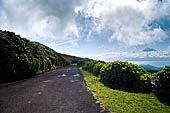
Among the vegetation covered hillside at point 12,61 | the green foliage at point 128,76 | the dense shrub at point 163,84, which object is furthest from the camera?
the vegetation covered hillside at point 12,61

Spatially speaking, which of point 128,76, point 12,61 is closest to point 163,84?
point 128,76

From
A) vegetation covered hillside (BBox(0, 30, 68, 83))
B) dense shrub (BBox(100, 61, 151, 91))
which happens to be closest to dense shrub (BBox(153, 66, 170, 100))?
dense shrub (BBox(100, 61, 151, 91))

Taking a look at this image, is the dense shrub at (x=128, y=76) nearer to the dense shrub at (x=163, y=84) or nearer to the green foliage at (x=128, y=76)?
the green foliage at (x=128, y=76)

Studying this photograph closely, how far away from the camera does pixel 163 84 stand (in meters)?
5.21

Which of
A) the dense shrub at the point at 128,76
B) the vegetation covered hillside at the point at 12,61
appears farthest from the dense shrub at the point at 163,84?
the vegetation covered hillside at the point at 12,61

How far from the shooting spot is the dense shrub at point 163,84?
5066 millimetres

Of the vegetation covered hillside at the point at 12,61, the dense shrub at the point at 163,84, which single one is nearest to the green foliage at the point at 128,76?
the dense shrub at the point at 163,84

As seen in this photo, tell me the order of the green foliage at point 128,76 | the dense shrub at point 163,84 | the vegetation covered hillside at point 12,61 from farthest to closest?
the vegetation covered hillside at point 12,61, the green foliage at point 128,76, the dense shrub at point 163,84

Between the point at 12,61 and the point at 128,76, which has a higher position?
the point at 12,61

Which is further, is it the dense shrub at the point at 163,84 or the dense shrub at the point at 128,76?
the dense shrub at the point at 128,76

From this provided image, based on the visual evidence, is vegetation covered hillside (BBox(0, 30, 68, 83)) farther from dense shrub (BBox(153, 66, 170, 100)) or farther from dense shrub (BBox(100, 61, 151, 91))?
dense shrub (BBox(153, 66, 170, 100))

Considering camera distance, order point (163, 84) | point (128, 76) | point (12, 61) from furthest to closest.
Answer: point (12, 61)
point (128, 76)
point (163, 84)

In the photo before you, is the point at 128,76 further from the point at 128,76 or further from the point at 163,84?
the point at 163,84

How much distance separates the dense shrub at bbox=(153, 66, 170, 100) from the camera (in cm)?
507
